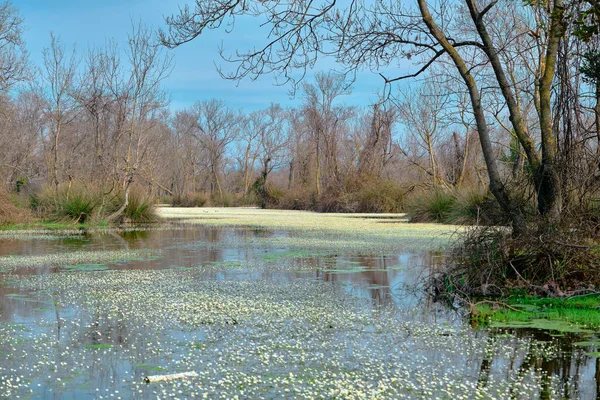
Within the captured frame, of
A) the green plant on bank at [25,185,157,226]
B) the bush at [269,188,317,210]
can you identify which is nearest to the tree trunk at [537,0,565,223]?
the green plant on bank at [25,185,157,226]

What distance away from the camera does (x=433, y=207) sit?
2288cm

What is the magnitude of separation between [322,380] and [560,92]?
508 cm

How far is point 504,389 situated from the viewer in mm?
3842

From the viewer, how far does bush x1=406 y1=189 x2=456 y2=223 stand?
73.7 feet

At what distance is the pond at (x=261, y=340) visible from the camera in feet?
12.7

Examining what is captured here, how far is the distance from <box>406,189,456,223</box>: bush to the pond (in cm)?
1315

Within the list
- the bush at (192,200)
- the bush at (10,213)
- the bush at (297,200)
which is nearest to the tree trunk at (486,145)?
the bush at (10,213)

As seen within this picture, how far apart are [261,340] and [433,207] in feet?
60.8

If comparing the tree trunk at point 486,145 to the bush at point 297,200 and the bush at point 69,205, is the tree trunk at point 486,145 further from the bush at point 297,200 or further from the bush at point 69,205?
the bush at point 297,200

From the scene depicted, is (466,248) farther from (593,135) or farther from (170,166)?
(170,166)

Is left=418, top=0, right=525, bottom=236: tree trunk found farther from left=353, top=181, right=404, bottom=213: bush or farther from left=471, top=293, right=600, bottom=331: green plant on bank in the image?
left=353, top=181, right=404, bottom=213: bush

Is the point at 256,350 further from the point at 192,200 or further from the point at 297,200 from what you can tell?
the point at 192,200

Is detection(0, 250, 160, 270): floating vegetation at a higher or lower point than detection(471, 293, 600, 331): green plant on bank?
higher

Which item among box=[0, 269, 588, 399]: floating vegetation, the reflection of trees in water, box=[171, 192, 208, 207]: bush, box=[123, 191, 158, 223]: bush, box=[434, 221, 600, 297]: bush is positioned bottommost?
the reflection of trees in water
